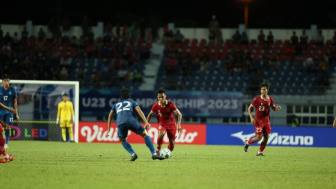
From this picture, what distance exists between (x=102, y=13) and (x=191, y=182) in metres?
41.0

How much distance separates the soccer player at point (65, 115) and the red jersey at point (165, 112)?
10655mm

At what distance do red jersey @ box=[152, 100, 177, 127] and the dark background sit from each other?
30.2 meters

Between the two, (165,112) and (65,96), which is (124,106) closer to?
(165,112)

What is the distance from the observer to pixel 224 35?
4072 centimetres

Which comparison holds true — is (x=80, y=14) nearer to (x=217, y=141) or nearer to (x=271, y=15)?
(x=271, y=15)

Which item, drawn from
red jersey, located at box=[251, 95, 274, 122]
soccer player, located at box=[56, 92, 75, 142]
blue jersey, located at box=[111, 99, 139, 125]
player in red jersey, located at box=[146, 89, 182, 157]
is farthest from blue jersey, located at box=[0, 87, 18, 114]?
red jersey, located at box=[251, 95, 274, 122]

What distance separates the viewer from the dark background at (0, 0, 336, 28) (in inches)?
1940

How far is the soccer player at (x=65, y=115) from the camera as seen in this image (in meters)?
27.2

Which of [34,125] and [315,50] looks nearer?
[34,125]

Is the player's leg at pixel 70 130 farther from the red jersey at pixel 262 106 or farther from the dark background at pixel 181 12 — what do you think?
the dark background at pixel 181 12

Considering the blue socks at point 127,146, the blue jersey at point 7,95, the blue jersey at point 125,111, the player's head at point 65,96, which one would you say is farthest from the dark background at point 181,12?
the blue socks at point 127,146

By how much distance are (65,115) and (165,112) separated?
1095cm

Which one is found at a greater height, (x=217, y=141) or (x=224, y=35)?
(x=224, y=35)

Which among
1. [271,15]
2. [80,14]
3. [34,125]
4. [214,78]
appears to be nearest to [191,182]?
[34,125]
